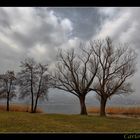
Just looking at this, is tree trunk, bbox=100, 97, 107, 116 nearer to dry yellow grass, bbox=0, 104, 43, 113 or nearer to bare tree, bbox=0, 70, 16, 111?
dry yellow grass, bbox=0, 104, 43, 113

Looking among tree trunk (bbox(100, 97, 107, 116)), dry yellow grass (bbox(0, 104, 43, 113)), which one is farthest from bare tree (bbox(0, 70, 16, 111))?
tree trunk (bbox(100, 97, 107, 116))

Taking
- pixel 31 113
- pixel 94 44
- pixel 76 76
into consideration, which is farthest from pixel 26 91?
pixel 76 76

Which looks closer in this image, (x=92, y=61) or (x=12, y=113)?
(x=12, y=113)

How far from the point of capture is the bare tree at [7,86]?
3885mm

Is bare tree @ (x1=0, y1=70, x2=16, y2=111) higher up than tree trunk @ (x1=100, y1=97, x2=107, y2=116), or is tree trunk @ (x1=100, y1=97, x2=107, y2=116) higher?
bare tree @ (x1=0, y1=70, x2=16, y2=111)

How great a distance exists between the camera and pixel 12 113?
171 inches

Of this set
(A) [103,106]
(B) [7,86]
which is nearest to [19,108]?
(B) [7,86]

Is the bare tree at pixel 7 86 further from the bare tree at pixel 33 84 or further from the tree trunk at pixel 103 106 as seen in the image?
the tree trunk at pixel 103 106

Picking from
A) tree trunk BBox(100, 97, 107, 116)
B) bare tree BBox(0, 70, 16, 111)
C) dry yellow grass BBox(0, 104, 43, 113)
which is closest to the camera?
bare tree BBox(0, 70, 16, 111)

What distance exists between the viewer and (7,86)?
14.3ft

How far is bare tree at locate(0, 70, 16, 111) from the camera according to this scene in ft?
12.7
